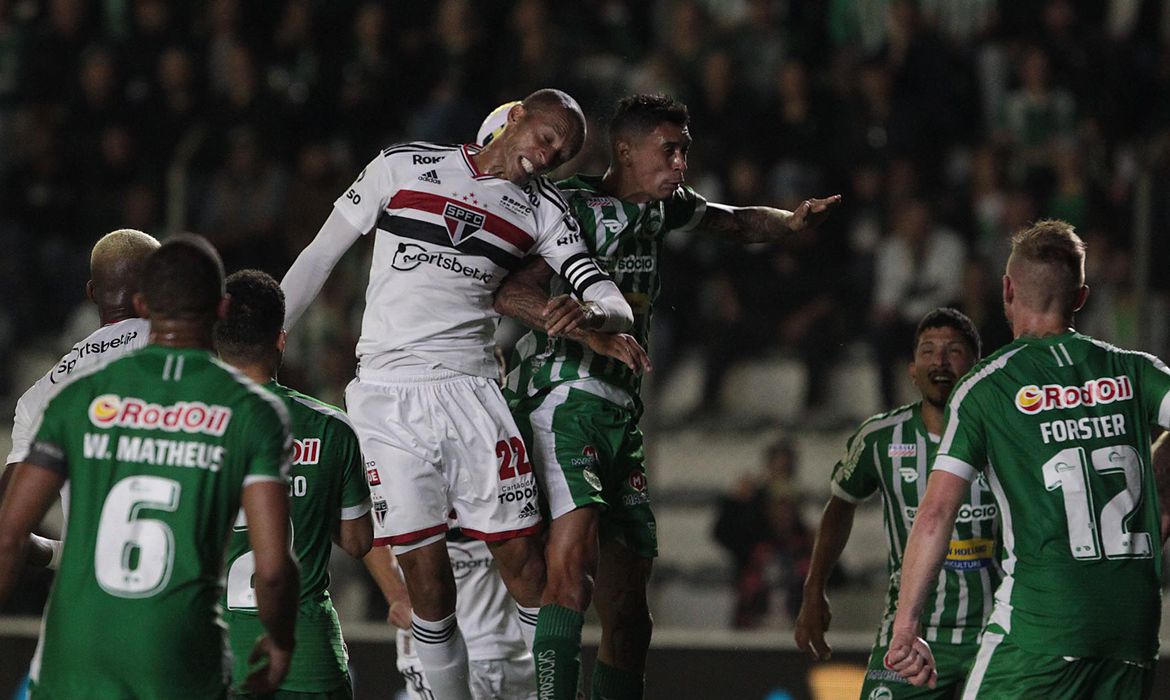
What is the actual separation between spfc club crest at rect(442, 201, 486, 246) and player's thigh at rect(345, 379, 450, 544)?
1.92 ft

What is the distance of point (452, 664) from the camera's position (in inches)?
231

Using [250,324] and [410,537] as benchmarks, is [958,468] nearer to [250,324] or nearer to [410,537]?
[410,537]

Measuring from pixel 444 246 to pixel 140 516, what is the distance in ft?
7.31

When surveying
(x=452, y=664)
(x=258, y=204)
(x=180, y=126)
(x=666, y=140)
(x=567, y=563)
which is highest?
(x=180, y=126)

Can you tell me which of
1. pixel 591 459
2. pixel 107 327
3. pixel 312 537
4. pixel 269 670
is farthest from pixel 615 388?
pixel 269 670

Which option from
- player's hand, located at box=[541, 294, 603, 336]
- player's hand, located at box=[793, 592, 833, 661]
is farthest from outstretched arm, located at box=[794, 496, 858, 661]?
player's hand, located at box=[541, 294, 603, 336]

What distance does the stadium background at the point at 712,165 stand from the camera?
376 inches

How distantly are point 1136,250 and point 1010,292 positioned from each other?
4.41m

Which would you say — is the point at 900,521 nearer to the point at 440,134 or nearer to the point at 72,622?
the point at 72,622

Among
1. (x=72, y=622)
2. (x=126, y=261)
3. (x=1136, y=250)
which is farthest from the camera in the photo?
(x=1136, y=250)

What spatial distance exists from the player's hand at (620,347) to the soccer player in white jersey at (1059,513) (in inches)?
48.4

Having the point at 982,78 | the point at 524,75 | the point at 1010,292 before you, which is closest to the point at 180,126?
the point at 524,75

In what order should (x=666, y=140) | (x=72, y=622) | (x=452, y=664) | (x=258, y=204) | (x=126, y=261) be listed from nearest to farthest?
(x=72, y=622) → (x=126, y=261) → (x=452, y=664) → (x=666, y=140) → (x=258, y=204)

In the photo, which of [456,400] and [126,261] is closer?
[126,261]
